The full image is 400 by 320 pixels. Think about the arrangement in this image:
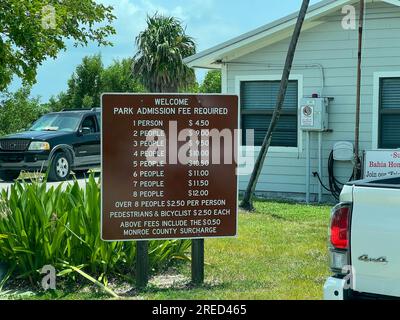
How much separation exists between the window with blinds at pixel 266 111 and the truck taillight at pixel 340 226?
9553 millimetres

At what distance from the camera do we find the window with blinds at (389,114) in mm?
12227

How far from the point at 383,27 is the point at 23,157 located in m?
9.31

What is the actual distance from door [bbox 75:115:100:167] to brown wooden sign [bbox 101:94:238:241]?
1169 cm

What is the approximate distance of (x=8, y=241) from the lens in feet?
21.2

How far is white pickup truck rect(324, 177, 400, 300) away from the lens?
3.49m

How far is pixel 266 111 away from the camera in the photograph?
1335cm

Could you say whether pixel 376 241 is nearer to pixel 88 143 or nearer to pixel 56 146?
pixel 56 146

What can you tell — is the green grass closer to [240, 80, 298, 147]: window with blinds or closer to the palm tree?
[240, 80, 298, 147]: window with blinds

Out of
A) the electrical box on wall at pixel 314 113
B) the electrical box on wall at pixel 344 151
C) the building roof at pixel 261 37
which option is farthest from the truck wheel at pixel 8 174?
the electrical box on wall at pixel 344 151

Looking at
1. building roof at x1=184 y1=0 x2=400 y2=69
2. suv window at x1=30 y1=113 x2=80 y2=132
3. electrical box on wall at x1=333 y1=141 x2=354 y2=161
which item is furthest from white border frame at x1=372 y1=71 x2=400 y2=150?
suv window at x1=30 y1=113 x2=80 y2=132

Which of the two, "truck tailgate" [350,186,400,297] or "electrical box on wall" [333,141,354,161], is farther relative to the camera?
"electrical box on wall" [333,141,354,161]

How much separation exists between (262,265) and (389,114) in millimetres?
6300

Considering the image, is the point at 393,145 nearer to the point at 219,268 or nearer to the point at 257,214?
the point at 257,214
